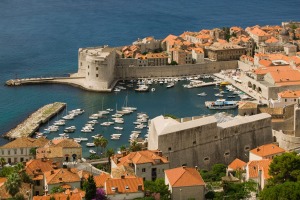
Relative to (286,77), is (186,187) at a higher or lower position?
lower

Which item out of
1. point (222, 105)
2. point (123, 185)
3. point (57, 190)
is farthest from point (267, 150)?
point (222, 105)

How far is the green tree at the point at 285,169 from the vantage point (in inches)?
1071

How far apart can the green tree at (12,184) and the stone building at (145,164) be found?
4.53 metres

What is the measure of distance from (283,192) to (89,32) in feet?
201

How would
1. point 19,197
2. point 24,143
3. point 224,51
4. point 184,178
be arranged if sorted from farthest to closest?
point 224,51 → point 24,143 → point 184,178 → point 19,197

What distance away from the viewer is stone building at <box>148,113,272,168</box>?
31641mm

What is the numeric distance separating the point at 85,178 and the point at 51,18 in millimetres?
68895

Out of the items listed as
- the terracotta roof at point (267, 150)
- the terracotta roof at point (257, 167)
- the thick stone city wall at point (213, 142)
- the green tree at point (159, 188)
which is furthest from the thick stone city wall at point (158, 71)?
the green tree at point (159, 188)

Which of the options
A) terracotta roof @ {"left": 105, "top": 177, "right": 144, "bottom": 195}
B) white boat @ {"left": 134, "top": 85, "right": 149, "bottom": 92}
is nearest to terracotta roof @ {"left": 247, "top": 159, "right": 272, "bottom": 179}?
terracotta roof @ {"left": 105, "top": 177, "right": 144, "bottom": 195}

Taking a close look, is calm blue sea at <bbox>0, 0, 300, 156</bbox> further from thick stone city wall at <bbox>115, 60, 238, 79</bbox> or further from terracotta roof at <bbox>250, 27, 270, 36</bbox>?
terracotta roof at <bbox>250, 27, 270, 36</bbox>

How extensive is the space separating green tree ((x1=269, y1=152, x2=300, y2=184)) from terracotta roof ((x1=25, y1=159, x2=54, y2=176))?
9.34 m

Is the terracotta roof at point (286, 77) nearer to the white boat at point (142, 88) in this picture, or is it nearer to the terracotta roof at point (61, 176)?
the white boat at point (142, 88)

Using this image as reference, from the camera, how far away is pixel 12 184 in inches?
1017

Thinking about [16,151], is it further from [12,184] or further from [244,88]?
[244,88]
